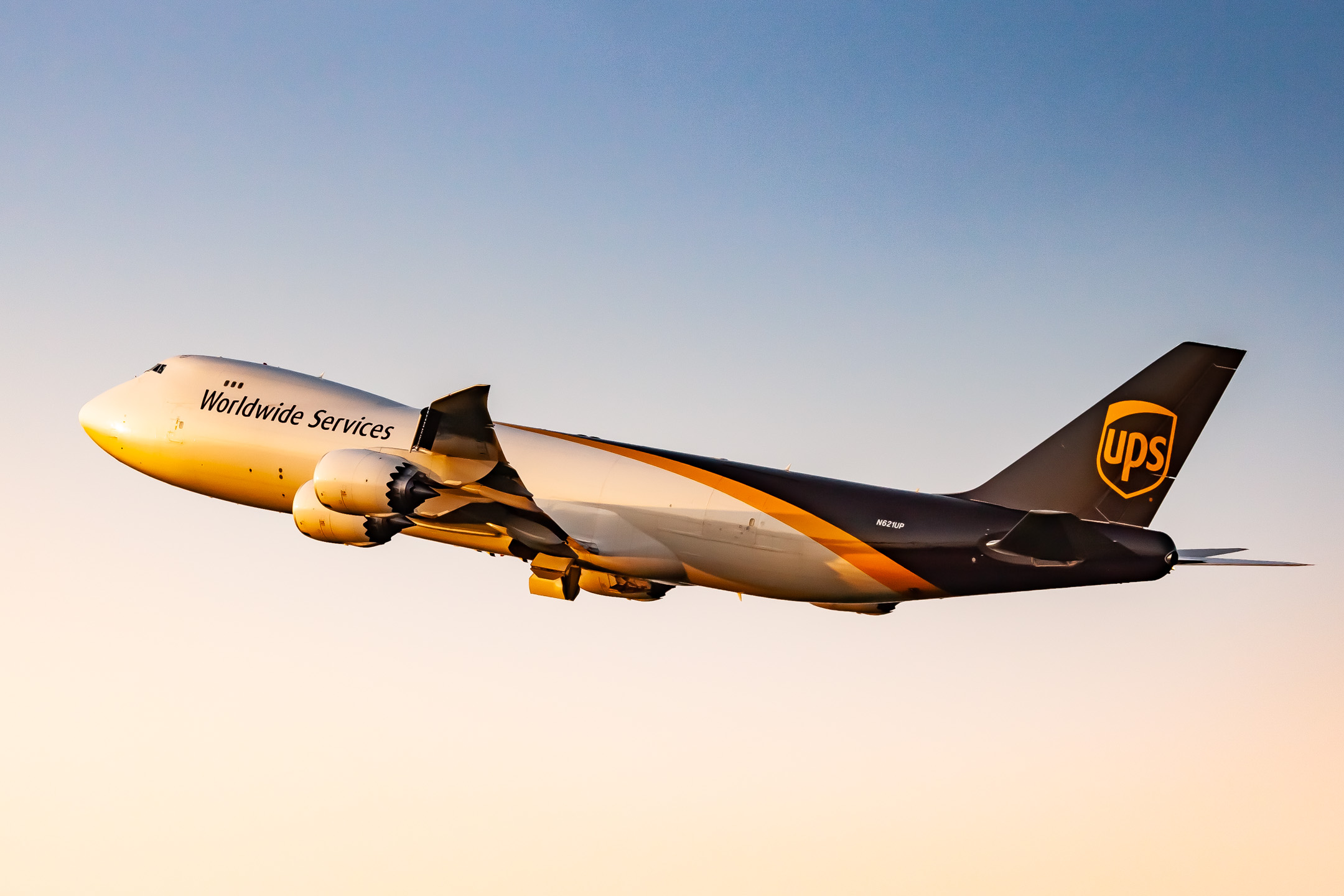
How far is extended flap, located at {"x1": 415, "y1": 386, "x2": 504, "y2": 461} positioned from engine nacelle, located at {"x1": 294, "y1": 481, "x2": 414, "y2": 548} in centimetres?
201

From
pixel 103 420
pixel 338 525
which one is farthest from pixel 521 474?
pixel 103 420

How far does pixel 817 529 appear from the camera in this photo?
1006 inches

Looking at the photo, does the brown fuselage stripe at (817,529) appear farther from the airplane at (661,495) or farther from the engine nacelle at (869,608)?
the engine nacelle at (869,608)

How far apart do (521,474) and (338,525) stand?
450 centimetres

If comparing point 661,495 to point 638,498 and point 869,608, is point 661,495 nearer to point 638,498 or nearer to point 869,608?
point 638,498

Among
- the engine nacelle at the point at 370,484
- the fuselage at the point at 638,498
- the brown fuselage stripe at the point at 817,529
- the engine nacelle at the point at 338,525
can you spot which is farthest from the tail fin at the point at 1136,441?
the engine nacelle at the point at 338,525

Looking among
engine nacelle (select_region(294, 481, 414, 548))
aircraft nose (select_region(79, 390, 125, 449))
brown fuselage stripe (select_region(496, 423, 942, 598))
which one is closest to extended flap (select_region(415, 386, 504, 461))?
engine nacelle (select_region(294, 481, 414, 548))

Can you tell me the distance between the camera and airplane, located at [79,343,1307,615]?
22.8 m

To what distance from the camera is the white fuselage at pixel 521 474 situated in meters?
25.9

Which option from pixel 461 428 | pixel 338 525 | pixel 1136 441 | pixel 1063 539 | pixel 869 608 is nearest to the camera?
pixel 1063 539

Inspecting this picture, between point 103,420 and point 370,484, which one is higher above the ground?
point 103,420

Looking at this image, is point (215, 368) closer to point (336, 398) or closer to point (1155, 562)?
point (336, 398)

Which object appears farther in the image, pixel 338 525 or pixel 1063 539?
pixel 338 525

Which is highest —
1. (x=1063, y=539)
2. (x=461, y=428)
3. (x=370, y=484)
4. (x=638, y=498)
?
(x=461, y=428)
